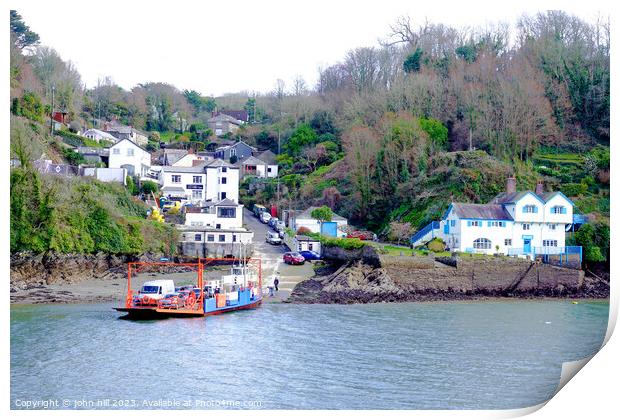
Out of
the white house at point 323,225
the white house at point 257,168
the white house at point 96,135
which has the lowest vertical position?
the white house at point 323,225

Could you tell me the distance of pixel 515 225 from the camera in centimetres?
2217

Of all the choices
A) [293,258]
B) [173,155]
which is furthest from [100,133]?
[293,258]

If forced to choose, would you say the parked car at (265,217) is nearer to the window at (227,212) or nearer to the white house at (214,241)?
the window at (227,212)

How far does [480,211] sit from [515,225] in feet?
3.61

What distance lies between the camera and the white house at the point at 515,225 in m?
21.9

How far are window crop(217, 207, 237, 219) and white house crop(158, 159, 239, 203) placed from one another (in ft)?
12.5

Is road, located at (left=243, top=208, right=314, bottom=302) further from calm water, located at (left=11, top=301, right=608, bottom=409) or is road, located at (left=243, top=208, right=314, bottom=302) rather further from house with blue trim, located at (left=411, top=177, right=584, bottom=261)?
house with blue trim, located at (left=411, top=177, right=584, bottom=261)

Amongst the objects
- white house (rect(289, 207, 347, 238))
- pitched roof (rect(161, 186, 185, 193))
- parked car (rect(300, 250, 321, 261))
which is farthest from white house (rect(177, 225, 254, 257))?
pitched roof (rect(161, 186, 185, 193))

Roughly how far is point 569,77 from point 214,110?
25434mm

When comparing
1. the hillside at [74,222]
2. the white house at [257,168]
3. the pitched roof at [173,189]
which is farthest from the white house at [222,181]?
the hillside at [74,222]

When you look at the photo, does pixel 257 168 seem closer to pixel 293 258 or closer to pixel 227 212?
pixel 227 212

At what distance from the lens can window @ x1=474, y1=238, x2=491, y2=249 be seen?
72.0 feet

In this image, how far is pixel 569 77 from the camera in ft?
93.8

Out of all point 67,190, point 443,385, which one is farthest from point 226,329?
point 67,190
